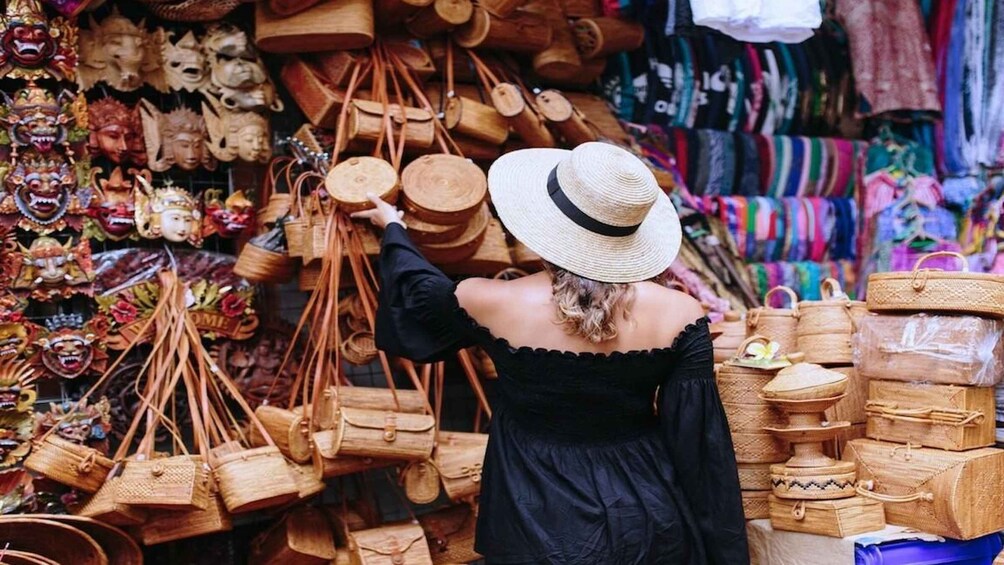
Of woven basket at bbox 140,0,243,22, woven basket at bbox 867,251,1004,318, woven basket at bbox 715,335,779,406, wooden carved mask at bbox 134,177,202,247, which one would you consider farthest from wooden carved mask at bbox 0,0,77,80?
woven basket at bbox 867,251,1004,318

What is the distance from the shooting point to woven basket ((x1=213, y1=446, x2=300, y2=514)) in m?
2.84

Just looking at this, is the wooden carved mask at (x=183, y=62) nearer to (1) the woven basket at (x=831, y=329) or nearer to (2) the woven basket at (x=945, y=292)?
(1) the woven basket at (x=831, y=329)

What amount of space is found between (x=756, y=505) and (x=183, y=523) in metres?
1.62

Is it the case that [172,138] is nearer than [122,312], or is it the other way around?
[122,312]

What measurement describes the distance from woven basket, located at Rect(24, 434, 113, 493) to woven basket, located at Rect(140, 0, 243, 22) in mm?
1417

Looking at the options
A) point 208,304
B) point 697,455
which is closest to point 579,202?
point 697,455

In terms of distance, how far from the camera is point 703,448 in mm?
2514

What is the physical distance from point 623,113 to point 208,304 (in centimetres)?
187

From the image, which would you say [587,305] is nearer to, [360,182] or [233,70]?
[360,182]

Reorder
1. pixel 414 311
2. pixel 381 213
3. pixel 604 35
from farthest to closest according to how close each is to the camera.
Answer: pixel 604 35
pixel 381 213
pixel 414 311

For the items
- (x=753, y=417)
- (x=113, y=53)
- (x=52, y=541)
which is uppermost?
(x=113, y=53)

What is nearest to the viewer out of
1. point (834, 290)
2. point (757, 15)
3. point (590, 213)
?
point (590, 213)

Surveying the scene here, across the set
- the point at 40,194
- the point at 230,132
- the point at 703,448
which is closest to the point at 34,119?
the point at 40,194

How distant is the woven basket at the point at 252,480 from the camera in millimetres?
2842
